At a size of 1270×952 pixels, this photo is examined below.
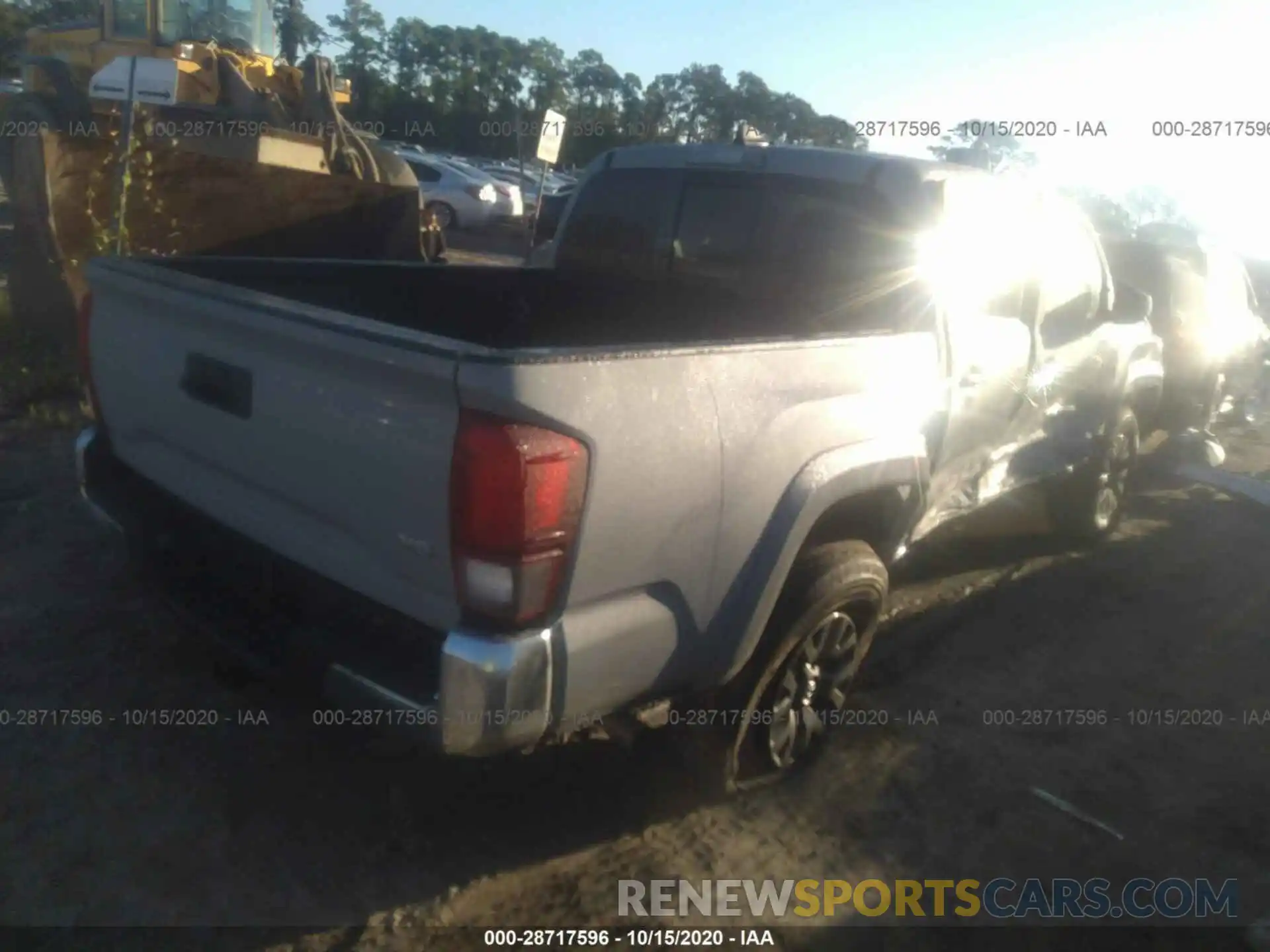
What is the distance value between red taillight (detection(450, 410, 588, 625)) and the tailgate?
0.05 m

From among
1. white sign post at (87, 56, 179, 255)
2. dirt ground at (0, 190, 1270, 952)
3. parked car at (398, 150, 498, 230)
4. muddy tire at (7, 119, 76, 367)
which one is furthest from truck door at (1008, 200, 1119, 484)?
parked car at (398, 150, 498, 230)

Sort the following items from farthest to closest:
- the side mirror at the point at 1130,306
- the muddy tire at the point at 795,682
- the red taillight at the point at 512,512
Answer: the side mirror at the point at 1130,306
the muddy tire at the point at 795,682
the red taillight at the point at 512,512

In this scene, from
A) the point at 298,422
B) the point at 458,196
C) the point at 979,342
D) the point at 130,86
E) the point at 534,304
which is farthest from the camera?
the point at 458,196

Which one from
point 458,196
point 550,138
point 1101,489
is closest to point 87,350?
point 1101,489

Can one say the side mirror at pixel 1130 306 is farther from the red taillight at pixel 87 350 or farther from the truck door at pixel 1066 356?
the red taillight at pixel 87 350

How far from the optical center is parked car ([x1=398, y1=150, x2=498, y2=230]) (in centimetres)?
2025

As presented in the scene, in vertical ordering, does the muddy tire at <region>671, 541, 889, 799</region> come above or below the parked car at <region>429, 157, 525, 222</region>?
below

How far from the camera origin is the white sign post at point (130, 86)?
6.08 m

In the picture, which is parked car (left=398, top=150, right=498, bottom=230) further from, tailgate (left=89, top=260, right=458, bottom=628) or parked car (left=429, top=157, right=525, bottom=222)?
tailgate (left=89, top=260, right=458, bottom=628)

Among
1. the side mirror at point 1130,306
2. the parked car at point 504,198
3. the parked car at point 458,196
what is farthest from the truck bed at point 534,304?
the parked car at point 504,198

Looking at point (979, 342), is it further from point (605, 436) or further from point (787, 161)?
point (605, 436)

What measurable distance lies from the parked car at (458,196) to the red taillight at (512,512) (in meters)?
18.5

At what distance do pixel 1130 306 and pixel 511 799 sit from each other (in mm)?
4074

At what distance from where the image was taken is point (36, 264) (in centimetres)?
711
